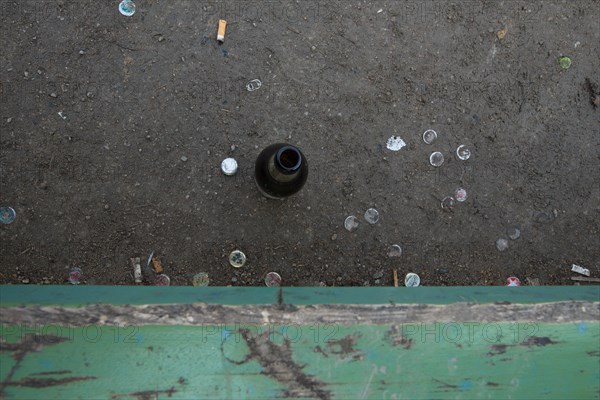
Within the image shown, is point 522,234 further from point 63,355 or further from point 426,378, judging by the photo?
point 63,355

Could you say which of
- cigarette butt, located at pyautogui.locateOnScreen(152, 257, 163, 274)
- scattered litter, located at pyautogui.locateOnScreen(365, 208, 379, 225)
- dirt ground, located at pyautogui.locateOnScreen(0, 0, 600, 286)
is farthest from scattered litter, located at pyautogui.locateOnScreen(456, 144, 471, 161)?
cigarette butt, located at pyautogui.locateOnScreen(152, 257, 163, 274)

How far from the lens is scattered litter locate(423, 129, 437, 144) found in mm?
3010

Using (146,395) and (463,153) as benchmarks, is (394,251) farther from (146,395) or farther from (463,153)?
(146,395)

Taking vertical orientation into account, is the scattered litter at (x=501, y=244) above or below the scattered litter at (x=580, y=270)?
above

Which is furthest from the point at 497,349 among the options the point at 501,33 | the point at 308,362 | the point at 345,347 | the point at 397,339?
the point at 501,33

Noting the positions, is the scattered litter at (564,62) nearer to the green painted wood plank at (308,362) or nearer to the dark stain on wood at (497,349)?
the green painted wood plank at (308,362)

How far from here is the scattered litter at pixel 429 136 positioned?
9.87ft

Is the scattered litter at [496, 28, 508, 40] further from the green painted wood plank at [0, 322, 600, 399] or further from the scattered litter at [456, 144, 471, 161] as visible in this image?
the green painted wood plank at [0, 322, 600, 399]

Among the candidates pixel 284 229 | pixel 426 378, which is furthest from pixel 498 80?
pixel 426 378

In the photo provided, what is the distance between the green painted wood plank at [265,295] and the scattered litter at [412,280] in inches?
33.2

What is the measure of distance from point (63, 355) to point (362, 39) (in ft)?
7.70

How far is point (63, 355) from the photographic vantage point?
1.73m

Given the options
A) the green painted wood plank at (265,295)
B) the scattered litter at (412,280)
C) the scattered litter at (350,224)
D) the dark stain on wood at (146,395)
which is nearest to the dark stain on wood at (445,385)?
the green painted wood plank at (265,295)

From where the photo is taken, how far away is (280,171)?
7.56ft
